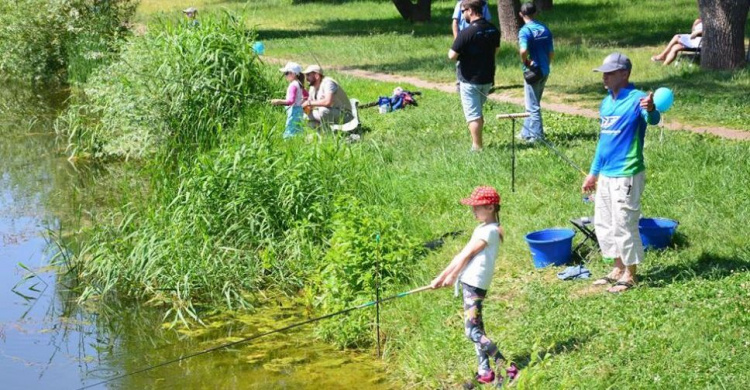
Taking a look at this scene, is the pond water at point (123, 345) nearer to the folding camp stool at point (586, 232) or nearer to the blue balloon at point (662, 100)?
the folding camp stool at point (586, 232)

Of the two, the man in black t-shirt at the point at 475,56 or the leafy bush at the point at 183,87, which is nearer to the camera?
the man in black t-shirt at the point at 475,56

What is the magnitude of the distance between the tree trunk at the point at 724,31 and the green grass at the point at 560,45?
42 centimetres

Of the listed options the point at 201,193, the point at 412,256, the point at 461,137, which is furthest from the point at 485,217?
the point at 461,137

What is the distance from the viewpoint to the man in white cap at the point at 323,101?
41.1 feet

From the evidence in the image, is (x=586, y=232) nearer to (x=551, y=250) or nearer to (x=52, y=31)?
(x=551, y=250)

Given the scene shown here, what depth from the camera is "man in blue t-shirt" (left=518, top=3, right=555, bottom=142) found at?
459 inches

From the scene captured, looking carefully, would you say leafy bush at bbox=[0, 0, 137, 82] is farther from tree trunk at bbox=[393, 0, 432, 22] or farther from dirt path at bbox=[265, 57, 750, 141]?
tree trunk at bbox=[393, 0, 432, 22]

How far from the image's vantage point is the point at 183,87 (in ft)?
41.2

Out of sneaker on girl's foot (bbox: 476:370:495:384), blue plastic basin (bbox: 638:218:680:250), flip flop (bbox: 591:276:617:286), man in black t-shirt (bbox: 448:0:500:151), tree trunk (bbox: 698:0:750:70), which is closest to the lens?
sneaker on girl's foot (bbox: 476:370:495:384)

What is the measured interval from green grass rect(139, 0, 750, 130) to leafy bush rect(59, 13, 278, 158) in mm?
793

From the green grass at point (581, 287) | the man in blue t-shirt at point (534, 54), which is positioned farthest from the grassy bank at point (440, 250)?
the man in blue t-shirt at point (534, 54)

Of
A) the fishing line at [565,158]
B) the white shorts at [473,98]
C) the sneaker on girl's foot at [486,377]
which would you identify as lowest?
the sneaker on girl's foot at [486,377]

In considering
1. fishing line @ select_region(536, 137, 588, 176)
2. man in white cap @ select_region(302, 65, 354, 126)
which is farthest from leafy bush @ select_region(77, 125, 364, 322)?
man in white cap @ select_region(302, 65, 354, 126)

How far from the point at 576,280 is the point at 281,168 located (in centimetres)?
345
